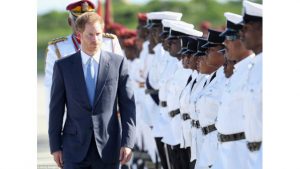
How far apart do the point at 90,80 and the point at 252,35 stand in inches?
59.6

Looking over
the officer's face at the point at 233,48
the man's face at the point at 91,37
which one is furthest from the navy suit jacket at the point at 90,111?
the officer's face at the point at 233,48

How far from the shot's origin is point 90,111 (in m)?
8.00

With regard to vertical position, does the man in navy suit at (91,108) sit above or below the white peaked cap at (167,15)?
above

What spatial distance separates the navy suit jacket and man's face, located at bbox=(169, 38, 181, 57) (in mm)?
3002

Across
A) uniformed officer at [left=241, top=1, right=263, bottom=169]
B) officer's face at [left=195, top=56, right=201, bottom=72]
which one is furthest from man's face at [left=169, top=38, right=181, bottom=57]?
uniformed officer at [left=241, top=1, right=263, bottom=169]

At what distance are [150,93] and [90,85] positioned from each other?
5.14 m

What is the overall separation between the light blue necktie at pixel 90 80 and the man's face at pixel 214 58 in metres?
1.45

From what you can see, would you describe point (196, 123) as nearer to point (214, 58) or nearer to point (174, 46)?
point (214, 58)

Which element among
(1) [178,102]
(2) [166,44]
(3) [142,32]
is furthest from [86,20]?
(3) [142,32]

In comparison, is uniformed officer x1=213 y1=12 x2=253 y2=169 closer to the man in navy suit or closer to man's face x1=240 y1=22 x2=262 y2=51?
man's face x1=240 y1=22 x2=262 y2=51

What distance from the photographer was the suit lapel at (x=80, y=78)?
8.01 meters

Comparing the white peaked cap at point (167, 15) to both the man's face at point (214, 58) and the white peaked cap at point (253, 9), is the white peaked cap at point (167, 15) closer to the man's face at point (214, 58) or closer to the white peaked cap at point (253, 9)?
the man's face at point (214, 58)
